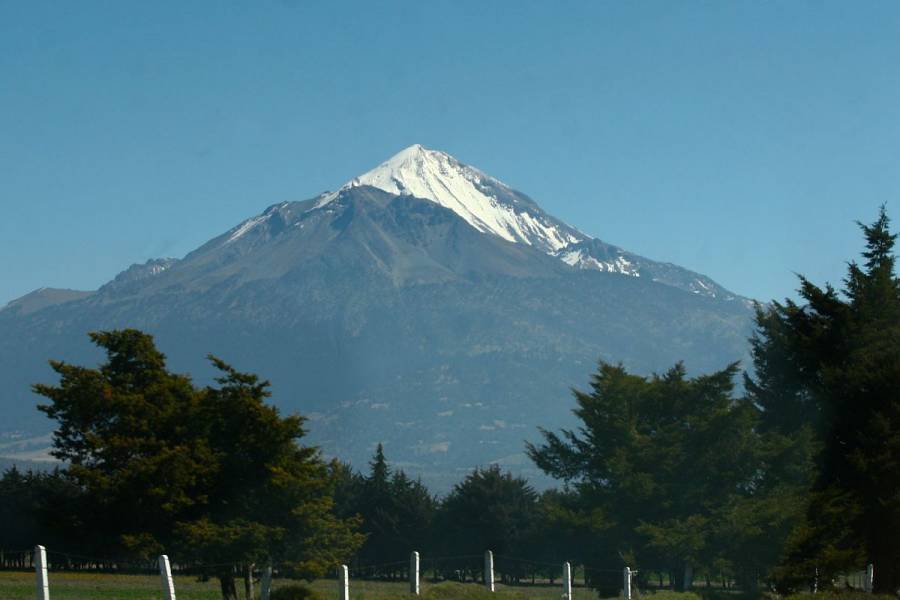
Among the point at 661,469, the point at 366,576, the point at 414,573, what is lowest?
the point at 366,576

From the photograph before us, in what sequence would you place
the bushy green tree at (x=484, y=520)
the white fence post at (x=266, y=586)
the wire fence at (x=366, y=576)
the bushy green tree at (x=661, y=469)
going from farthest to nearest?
the bushy green tree at (x=484, y=520)
the bushy green tree at (x=661, y=469)
the wire fence at (x=366, y=576)
the white fence post at (x=266, y=586)

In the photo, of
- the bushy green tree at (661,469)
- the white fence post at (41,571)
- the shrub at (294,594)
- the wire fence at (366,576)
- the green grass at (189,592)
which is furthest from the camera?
the bushy green tree at (661,469)

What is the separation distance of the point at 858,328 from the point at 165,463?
1826cm

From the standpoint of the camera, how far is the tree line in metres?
32.6

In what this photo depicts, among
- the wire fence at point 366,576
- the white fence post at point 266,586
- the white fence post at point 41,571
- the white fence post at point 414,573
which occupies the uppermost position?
the white fence post at point 41,571

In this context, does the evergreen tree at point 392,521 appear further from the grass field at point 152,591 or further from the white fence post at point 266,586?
the white fence post at point 266,586

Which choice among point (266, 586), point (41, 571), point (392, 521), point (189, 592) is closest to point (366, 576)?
point (392, 521)

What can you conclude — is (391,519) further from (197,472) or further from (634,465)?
(197,472)

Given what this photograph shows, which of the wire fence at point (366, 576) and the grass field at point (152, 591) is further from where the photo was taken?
the wire fence at point (366, 576)

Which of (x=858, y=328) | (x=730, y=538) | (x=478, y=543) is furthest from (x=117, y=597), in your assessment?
(x=478, y=543)

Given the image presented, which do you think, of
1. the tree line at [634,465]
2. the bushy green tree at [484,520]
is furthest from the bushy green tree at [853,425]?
the bushy green tree at [484,520]

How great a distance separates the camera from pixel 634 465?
56.3m

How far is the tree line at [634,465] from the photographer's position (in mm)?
32562

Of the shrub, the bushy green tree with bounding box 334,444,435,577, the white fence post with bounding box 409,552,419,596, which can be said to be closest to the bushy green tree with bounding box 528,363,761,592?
the white fence post with bounding box 409,552,419,596
